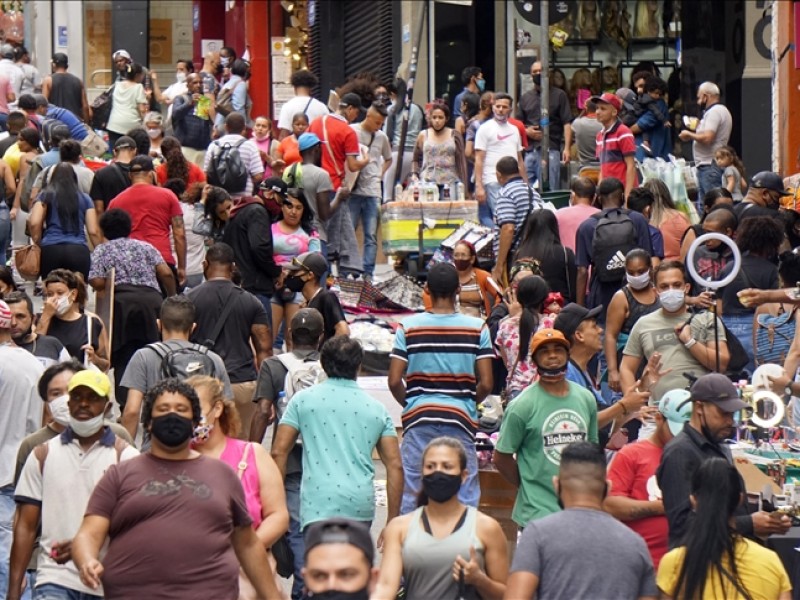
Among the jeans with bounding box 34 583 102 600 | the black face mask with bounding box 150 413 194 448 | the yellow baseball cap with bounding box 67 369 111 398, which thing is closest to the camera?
the black face mask with bounding box 150 413 194 448

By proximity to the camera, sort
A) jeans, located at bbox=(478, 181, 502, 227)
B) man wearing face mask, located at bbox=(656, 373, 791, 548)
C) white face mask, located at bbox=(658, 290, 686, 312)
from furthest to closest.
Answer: jeans, located at bbox=(478, 181, 502, 227)
white face mask, located at bbox=(658, 290, 686, 312)
man wearing face mask, located at bbox=(656, 373, 791, 548)

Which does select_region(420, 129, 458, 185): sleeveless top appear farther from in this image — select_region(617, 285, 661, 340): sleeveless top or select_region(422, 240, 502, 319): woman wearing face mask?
select_region(617, 285, 661, 340): sleeveless top

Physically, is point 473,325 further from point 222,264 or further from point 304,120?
point 304,120

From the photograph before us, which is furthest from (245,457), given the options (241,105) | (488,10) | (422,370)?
(488,10)

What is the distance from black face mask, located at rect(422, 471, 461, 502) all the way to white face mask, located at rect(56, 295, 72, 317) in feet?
14.4

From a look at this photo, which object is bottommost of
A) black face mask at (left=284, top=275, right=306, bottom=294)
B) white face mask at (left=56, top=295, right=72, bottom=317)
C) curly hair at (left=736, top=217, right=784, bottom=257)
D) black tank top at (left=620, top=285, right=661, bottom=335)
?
black tank top at (left=620, top=285, right=661, bottom=335)

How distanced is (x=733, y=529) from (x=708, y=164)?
12164 mm

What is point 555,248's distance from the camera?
46.0ft

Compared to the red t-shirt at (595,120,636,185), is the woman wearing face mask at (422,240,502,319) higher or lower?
lower

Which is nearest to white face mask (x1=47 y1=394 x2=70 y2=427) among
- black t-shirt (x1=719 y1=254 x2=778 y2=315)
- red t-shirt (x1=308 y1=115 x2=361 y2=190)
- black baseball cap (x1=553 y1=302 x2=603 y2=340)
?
black baseball cap (x1=553 y1=302 x2=603 y2=340)

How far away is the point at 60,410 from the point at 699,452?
2.87 m

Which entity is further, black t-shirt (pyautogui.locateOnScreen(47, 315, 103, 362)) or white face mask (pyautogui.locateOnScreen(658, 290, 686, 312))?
black t-shirt (pyautogui.locateOnScreen(47, 315, 103, 362))

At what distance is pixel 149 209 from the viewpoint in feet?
46.5

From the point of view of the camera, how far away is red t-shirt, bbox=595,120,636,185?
16.9 m
